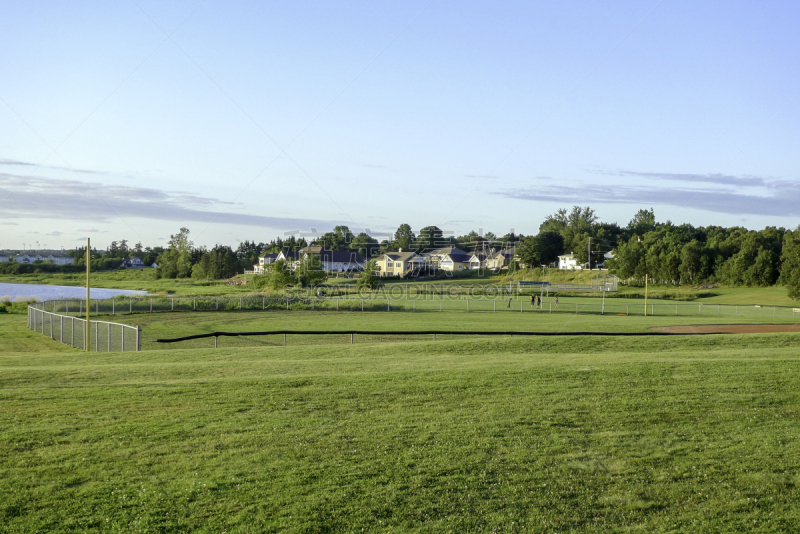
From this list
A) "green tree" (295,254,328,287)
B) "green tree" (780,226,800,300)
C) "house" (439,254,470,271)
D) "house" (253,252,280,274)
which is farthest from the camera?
"house" (439,254,470,271)

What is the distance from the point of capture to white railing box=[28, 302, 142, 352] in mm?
22656

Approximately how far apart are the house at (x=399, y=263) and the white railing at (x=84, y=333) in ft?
321

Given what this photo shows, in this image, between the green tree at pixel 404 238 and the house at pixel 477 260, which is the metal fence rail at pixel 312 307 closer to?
the house at pixel 477 260

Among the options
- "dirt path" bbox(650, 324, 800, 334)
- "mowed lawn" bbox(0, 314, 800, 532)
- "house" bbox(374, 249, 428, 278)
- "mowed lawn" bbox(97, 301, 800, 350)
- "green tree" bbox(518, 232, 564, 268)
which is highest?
"green tree" bbox(518, 232, 564, 268)

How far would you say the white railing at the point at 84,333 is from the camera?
74.3ft

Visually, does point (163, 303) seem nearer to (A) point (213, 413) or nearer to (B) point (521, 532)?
(A) point (213, 413)

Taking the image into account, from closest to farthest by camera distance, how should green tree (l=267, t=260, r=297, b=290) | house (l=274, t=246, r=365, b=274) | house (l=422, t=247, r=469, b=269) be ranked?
green tree (l=267, t=260, r=297, b=290) < house (l=274, t=246, r=365, b=274) < house (l=422, t=247, r=469, b=269)

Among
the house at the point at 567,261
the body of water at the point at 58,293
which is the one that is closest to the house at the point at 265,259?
the body of water at the point at 58,293

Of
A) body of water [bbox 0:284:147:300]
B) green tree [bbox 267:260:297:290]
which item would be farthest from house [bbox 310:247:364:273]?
green tree [bbox 267:260:297:290]

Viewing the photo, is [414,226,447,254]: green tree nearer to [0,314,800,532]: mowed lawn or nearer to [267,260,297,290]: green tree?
[267,260,297,290]: green tree

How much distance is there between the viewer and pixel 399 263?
130 metres

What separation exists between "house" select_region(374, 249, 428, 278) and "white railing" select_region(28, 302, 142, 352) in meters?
97.9

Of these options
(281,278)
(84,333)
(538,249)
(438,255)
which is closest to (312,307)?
(281,278)

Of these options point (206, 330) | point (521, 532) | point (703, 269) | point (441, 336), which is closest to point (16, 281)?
point (206, 330)
